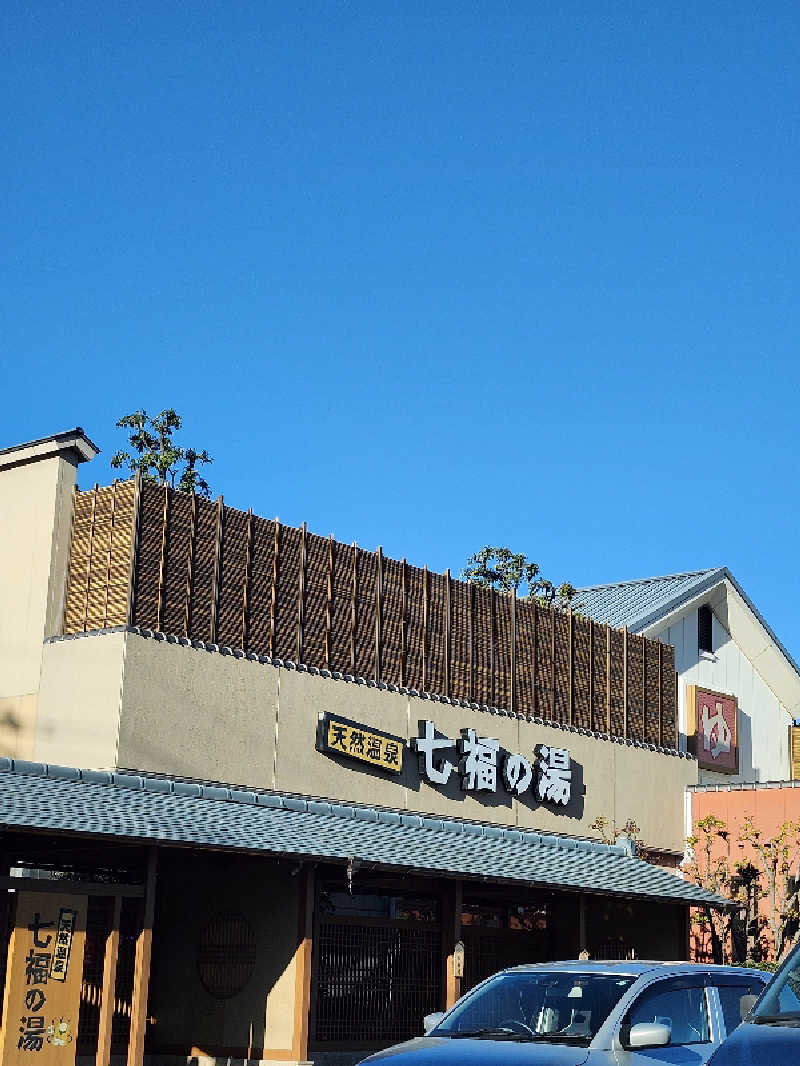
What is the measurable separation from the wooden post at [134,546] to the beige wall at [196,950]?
12.1ft

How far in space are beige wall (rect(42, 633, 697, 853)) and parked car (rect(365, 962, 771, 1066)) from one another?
10.3 meters

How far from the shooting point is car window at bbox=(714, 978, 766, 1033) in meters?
10.1

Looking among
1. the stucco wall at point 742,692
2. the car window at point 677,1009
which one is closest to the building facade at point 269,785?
the car window at point 677,1009

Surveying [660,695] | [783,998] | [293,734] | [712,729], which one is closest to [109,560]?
[293,734]

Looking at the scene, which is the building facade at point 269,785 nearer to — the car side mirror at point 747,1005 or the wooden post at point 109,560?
the wooden post at point 109,560

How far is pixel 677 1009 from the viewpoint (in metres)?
9.75

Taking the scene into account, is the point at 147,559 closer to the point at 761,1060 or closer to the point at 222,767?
the point at 222,767

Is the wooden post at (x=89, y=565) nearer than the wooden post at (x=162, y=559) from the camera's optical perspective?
No

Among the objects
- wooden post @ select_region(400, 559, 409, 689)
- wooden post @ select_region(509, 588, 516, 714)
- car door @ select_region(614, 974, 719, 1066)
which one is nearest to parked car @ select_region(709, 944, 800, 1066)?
car door @ select_region(614, 974, 719, 1066)

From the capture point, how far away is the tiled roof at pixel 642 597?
3303 centimetres

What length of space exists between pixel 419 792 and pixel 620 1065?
14.7 metres

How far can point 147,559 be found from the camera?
20.2 m

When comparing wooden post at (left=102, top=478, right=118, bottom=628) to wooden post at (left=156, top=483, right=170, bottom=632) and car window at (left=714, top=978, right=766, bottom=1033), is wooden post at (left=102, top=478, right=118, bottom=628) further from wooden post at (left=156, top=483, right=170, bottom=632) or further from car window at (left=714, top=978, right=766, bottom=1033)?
car window at (left=714, top=978, right=766, bottom=1033)

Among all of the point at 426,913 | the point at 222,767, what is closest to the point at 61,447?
the point at 222,767
